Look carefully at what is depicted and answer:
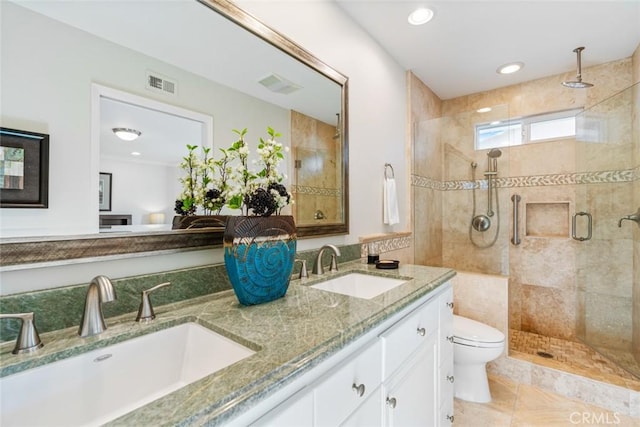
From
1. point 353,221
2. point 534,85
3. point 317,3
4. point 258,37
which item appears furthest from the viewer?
point 534,85

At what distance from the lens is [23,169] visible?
0.67 metres

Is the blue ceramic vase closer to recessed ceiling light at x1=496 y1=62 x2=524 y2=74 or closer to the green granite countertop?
the green granite countertop

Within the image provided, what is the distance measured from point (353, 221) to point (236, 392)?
1.40m

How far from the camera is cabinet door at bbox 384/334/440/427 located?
3.18ft

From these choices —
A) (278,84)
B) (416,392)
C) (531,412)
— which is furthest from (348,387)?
(531,412)

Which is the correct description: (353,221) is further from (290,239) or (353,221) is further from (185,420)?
(185,420)

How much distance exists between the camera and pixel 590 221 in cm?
228

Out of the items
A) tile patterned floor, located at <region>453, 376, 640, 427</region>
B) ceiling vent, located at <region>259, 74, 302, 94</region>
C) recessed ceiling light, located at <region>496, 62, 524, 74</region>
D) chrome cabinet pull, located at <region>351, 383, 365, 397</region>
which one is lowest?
tile patterned floor, located at <region>453, 376, 640, 427</region>

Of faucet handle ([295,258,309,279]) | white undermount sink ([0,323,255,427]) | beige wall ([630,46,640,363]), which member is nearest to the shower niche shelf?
beige wall ([630,46,640,363])

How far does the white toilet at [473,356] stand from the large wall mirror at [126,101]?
1.54 metres

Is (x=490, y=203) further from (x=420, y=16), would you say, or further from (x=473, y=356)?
(x=420, y=16)

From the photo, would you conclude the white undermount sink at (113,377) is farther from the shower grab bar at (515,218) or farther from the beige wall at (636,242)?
the shower grab bar at (515,218)

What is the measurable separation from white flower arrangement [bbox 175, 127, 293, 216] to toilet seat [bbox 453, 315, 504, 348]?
1.56 metres

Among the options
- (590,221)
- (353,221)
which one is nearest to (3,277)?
(353,221)
